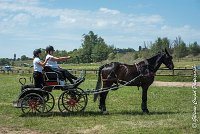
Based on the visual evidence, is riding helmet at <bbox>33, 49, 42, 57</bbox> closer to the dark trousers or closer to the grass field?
the dark trousers

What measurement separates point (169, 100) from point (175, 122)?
22.7 ft

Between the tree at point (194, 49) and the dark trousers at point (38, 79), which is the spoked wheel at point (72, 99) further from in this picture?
the tree at point (194, 49)

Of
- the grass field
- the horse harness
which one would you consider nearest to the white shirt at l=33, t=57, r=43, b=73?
the grass field

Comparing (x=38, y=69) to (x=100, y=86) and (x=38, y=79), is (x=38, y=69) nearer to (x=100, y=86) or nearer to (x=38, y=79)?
(x=38, y=79)

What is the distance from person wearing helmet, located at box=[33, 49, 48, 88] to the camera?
490 inches

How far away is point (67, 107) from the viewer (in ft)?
42.5

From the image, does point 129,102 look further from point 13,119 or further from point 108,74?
point 13,119

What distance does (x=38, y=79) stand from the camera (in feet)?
41.5

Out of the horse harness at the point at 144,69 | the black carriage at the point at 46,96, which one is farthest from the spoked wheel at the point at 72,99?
the horse harness at the point at 144,69

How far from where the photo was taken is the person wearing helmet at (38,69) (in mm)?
12445

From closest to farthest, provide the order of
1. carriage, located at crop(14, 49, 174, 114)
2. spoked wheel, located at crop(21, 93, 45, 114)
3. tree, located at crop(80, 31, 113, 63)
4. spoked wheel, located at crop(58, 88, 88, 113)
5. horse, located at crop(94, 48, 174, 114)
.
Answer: spoked wheel, located at crop(21, 93, 45, 114) < carriage, located at crop(14, 49, 174, 114) < spoked wheel, located at crop(58, 88, 88, 113) < horse, located at crop(94, 48, 174, 114) < tree, located at crop(80, 31, 113, 63)

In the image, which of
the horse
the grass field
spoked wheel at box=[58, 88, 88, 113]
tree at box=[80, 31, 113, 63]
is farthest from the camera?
tree at box=[80, 31, 113, 63]

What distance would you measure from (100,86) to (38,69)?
2500mm

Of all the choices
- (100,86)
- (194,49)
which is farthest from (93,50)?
(100,86)
